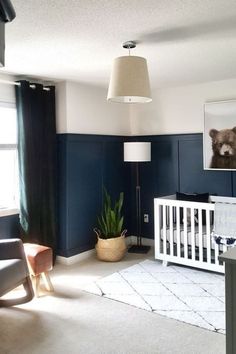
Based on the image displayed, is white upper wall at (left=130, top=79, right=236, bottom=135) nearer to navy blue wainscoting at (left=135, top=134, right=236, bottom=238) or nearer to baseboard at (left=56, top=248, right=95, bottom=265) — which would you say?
navy blue wainscoting at (left=135, top=134, right=236, bottom=238)

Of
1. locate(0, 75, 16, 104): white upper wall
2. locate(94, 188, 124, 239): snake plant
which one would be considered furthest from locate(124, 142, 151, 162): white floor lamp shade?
locate(0, 75, 16, 104): white upper wall

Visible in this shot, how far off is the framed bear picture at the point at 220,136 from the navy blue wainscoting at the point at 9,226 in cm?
242

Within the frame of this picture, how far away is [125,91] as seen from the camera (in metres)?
2.45

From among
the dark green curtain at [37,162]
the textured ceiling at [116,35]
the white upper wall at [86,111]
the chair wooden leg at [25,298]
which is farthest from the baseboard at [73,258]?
the textured ceiling at [116,35]

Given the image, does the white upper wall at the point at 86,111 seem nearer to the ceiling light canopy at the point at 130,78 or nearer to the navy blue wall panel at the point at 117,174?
the navy blue wall panel at the point at 117,174

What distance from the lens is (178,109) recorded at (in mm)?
4680

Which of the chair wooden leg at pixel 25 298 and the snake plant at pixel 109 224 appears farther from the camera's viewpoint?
the snake plant at pixel 109 224

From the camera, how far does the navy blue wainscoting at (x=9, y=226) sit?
3782 millimetres

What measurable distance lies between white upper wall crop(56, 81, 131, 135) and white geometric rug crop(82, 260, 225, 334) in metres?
1.83

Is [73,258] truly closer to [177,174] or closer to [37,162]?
[37,162]

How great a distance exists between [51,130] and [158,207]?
1562 mm

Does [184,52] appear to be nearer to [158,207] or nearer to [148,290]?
[158,207]

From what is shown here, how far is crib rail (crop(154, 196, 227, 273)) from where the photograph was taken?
3707 mm

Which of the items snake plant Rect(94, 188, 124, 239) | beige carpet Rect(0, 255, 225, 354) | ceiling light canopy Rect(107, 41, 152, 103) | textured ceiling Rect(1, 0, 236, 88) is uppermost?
textured ceiling Rect(1, 0, 236, 88)
